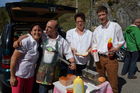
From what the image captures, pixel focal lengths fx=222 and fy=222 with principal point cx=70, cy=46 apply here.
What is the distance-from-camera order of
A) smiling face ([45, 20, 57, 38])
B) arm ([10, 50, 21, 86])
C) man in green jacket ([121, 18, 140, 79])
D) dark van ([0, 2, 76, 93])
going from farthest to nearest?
man in green jacket ([121, 18, 140, 79])
dark van ([0, 2, 76, 93])
smiling face ([45, 20, 57, 38])
arm ([10, 50, 21, 86])

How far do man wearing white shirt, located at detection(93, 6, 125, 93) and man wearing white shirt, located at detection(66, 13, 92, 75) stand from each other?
0.64 feet

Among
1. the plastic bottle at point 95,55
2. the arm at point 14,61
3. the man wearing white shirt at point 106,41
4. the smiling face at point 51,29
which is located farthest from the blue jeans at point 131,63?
the arm at point 14,61

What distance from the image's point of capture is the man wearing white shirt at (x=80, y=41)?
145 inches

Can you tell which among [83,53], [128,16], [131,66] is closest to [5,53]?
[83,53]

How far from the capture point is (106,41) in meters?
3.77

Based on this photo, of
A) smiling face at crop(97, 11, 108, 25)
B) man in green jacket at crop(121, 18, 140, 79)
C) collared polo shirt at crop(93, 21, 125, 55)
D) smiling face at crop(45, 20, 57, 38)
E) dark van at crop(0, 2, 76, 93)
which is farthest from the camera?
man in green jacket at crop(121, 18, 140, 79)

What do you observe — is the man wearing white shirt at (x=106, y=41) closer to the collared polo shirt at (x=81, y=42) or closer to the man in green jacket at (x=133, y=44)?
the collared polo shirt at (x=81, y=42)

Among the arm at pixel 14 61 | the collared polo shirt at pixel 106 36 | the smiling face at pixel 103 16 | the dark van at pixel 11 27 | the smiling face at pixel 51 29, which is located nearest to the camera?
the arm at pixel 14 61

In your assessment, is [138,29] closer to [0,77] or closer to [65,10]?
[65,10]

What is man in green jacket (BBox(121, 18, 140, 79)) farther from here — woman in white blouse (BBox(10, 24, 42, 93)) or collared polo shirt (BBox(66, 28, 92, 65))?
woman in white blouse (BBox(10, 24, 42, 93))

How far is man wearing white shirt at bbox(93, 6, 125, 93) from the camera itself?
12.1ft

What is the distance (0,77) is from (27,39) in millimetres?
1930

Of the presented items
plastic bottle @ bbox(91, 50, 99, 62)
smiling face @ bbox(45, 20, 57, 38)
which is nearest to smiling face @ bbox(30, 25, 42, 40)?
smiling face @ bbox(45, 20, 57, 38)

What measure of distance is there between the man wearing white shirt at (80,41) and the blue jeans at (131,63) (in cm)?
300
